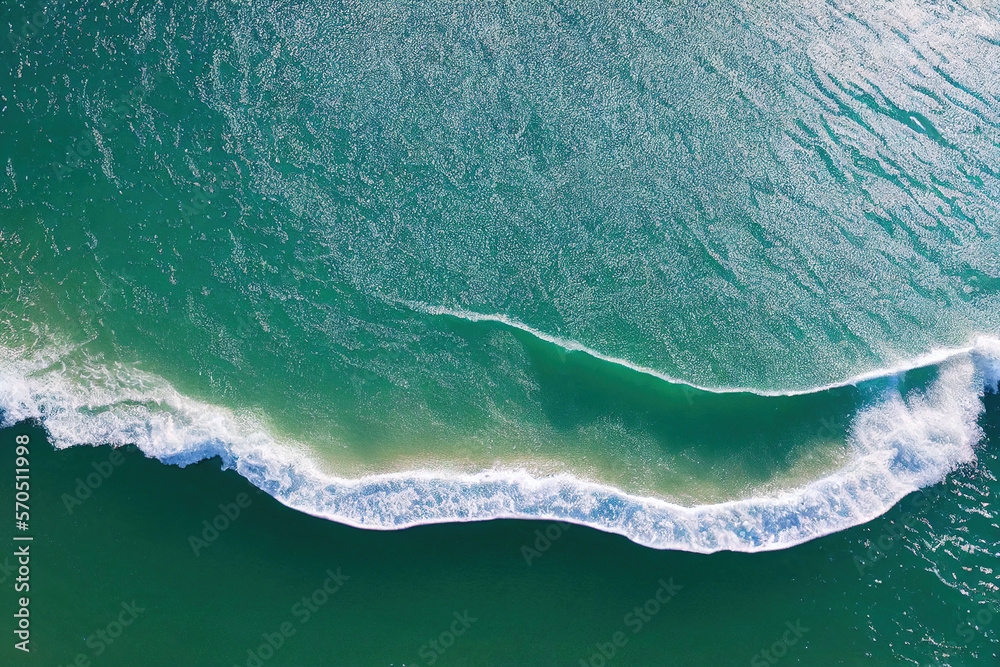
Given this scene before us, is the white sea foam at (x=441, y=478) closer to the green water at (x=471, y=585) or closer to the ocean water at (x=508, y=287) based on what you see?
the ocean water at (x=508, y=287)

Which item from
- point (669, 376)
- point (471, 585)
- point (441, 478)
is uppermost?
point (669, 376)

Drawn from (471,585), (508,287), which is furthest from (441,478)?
(508,287)

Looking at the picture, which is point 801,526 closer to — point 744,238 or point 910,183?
point 744,238

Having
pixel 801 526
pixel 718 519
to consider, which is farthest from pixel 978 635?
pixel 718 519

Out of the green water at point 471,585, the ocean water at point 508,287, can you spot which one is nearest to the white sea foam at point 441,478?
the ocean water at point 508,287

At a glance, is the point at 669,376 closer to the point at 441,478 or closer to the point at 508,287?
the point at 508,287

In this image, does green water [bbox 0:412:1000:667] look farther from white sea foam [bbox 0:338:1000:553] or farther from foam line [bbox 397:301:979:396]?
foam line [bbox 397:301:979:396]
